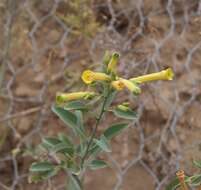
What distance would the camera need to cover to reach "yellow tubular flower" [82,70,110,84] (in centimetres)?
67

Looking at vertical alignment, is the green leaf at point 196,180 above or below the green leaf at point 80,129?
below

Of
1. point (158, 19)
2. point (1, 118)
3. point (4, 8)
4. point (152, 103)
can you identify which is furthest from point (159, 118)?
point (4, 8)

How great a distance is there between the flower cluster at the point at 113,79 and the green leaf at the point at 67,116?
0.23 feet

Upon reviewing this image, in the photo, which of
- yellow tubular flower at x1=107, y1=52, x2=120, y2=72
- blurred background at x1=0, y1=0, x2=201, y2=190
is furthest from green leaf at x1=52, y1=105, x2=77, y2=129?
blurred background at x1=0, y1=0, x2=201, y2=190

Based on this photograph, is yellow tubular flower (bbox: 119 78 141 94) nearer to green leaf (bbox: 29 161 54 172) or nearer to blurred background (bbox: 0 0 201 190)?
green leaf (bbox: 29 161 54 172)

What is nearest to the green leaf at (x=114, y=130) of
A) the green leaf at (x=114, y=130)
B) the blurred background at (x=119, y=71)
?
the green leaf at (x=114, y=130)

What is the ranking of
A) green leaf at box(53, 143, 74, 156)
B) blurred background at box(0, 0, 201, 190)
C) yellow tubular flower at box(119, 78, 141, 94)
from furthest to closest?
blurred background at box(0, 0, 201, 190) < green leaf at box(53, 143, 74, 156) < yellow tubular flower at box(119, 78, 141, 94)

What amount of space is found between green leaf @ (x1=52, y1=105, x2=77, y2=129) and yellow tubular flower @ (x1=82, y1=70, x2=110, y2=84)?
12 cm

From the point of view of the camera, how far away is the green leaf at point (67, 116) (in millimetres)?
800

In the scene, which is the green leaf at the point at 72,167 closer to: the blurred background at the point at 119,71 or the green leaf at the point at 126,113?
the green leaf at the point at 126,113

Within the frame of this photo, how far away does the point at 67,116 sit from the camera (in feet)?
2.64

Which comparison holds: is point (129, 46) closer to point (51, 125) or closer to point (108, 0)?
point (108, 0)

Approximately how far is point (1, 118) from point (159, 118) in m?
0.51

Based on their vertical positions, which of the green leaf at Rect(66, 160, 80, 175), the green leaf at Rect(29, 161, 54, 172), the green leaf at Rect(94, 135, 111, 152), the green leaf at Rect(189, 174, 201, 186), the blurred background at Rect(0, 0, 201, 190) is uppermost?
the green leaf at Rect(94, 135, 111, 152)
